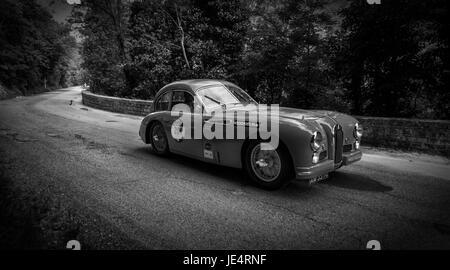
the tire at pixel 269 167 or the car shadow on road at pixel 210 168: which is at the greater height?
the tire at pixel 269 167

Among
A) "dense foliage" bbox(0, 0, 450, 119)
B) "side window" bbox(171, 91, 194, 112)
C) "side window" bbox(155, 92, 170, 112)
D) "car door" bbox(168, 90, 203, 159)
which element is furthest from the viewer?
"dense foliage" bbox(0, 0, 450, 119)

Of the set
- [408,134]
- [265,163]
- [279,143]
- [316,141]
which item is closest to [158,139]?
[265,163]

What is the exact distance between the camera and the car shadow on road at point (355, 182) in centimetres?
441

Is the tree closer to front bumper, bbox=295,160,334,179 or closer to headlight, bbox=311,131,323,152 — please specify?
headlight, bbox=311,131,323,152

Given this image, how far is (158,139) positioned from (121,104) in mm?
9758

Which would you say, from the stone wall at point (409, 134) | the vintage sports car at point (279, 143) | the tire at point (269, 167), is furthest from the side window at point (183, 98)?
the stone wall at point (409, 134)

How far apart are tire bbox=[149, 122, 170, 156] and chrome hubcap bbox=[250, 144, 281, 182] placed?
91.1 inches

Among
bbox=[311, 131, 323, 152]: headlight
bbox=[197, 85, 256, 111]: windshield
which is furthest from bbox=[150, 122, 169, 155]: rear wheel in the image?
bbox=[311, 131, 323, 152]: headlight

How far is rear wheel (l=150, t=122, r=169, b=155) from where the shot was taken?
6.11 meters

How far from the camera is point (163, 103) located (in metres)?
6.15

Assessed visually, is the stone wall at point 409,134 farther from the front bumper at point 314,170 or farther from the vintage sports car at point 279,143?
the front bumper at point 314,170

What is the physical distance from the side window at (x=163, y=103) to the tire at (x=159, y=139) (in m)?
0.34

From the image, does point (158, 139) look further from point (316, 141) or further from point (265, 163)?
point (316, 141)
